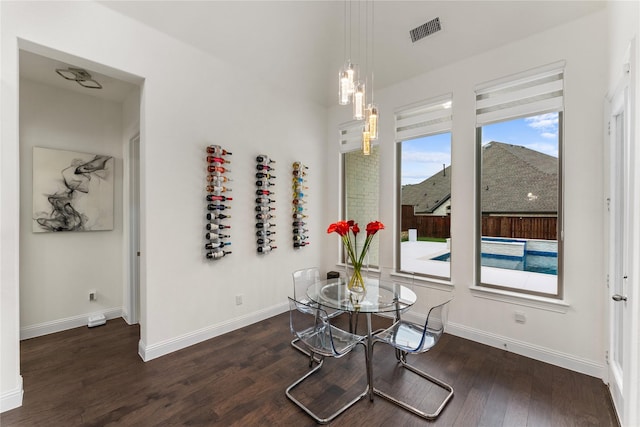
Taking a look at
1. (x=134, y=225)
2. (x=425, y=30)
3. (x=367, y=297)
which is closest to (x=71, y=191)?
(x=134, y=225)

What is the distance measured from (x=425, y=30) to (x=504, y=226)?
2383 millimetres

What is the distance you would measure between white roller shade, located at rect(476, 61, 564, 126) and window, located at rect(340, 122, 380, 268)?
1431 mm

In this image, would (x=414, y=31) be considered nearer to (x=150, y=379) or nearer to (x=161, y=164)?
(x=161, y=164)

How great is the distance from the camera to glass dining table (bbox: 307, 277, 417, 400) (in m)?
2.12

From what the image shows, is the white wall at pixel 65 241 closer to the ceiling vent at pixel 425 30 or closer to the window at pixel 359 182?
the window at pixel 359 182

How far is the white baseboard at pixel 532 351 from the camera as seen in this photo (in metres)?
2.43

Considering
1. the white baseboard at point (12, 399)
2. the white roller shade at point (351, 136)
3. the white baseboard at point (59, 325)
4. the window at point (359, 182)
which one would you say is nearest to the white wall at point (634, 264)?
the window at point (359, 182)

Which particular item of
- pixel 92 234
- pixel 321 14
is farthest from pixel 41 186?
pixel 321 14

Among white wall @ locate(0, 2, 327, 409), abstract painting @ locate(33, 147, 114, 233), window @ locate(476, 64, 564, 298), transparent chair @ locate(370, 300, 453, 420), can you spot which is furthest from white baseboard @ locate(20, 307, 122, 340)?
window @ locate(476, 64, 564, 298)

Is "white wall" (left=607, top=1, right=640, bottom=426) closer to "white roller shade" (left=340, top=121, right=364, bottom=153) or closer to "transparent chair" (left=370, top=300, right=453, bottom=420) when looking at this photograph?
"transparent chair" (left=370, top=300, right=453, bottom=420)

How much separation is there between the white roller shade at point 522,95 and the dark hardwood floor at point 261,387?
248cm

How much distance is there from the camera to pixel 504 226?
9.89ft

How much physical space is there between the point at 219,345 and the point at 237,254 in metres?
1.02

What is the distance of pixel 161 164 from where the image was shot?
2.75m
